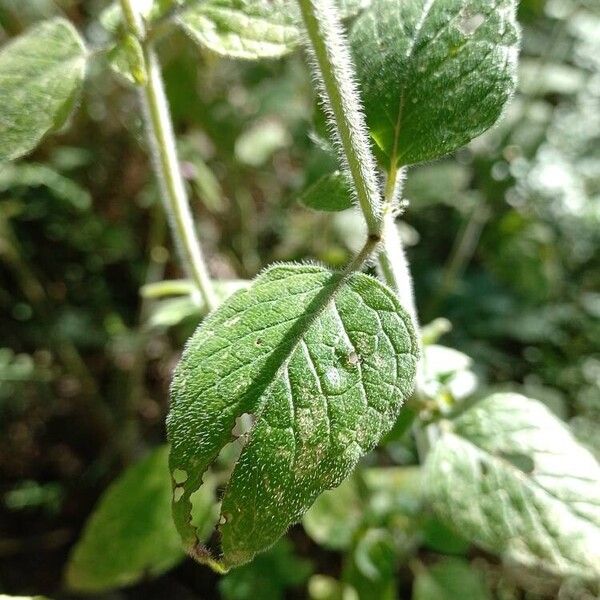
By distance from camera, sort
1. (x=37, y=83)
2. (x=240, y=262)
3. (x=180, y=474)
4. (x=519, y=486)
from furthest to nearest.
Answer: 1. (x=240, y=262)
2. (x=180, y=474)
3. (x=519, y=486)
4. (x=37, y=83)

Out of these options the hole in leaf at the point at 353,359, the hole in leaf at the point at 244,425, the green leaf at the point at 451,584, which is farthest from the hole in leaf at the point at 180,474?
the green leaf at the point at 451,584

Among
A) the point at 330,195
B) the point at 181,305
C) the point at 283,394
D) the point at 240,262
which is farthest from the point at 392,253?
the point at 240,262

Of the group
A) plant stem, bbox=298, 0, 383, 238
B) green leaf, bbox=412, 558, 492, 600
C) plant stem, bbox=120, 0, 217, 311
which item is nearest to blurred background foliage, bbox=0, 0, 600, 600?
green leaf, bbox=412, 558, 492, 600

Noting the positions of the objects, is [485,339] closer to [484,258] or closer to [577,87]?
[484,258]

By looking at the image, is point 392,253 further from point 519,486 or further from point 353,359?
point 519,486

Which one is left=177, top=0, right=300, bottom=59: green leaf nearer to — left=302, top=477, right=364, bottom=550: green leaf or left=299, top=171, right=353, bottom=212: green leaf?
left=299, top=171, right=353, bottom=212: green leaf
